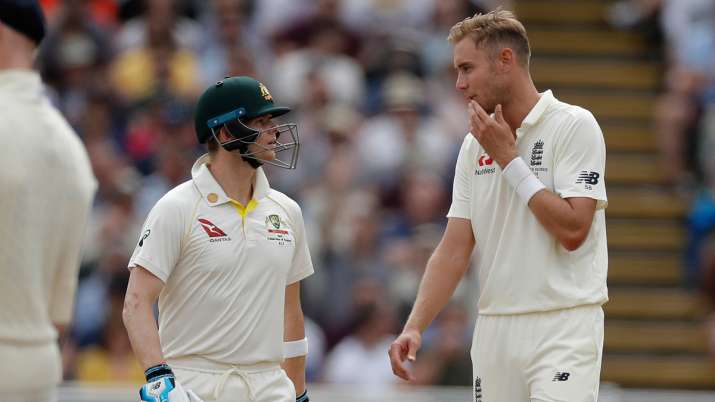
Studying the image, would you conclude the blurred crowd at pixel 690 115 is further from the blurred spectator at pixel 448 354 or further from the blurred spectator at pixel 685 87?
the blurred spectator at pixel 448 354

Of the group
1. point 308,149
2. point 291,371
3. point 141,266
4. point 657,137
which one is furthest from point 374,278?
point 141,266

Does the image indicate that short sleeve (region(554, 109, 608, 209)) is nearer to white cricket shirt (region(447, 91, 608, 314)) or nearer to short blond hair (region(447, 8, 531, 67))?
white cricket shirt (region(447, 91, 608, 314))

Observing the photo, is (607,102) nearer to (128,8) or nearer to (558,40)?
(558,40)

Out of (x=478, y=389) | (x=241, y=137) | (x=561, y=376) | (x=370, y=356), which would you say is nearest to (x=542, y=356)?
(x=561, y=376)

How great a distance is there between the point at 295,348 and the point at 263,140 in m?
0.99

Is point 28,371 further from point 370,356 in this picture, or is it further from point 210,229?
point 370,356

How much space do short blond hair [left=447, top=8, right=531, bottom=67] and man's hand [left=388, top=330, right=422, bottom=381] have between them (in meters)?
1.33

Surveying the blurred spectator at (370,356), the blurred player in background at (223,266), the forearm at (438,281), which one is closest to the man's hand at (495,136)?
the forearm at (438,281)

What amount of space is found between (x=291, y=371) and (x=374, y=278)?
4.75 meters

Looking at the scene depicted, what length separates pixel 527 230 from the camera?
6422 millimetres

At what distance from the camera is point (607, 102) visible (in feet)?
45.3

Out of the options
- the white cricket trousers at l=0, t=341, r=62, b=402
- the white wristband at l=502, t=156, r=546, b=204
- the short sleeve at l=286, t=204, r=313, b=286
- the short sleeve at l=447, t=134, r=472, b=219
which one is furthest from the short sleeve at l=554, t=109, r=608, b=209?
the white cricket trousers at l=0, t=341, r=62, b=402

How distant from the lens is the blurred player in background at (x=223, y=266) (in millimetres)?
6121

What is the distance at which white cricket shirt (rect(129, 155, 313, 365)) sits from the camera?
6195 millimetres
